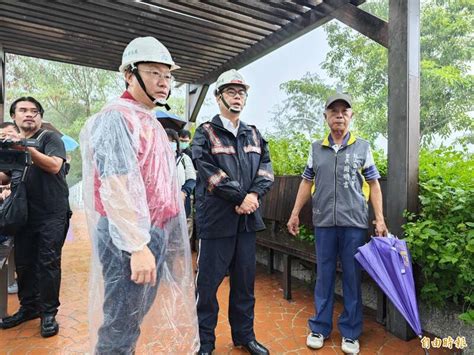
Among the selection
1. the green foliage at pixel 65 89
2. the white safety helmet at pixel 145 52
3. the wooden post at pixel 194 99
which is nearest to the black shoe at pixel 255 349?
the white safety helmet at pixel 145 52

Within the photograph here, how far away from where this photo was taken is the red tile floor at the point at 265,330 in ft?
8.07

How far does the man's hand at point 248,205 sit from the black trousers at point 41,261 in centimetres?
162

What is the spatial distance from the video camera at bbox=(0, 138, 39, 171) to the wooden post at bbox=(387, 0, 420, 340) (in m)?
2.72

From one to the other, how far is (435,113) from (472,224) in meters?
8.02

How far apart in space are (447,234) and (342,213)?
689mm

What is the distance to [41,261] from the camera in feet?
8.67

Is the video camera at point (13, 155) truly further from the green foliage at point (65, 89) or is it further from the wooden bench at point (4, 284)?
the green foliage at point (65, 89)

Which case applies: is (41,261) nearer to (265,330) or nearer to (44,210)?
(44,210)

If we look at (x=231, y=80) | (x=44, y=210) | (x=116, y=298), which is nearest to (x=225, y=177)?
(x=231, y=80)

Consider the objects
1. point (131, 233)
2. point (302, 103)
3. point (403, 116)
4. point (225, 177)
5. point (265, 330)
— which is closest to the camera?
point (131, 233)

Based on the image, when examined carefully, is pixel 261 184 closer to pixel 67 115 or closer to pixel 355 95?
pixel 355 95

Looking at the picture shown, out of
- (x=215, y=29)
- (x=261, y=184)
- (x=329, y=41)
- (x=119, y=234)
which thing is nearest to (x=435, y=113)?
(x=329, y=41)

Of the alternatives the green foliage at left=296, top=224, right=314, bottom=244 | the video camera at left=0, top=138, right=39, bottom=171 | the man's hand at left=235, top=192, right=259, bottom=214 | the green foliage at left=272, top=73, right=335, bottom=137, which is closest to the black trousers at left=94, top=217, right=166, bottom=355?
the man's hand at left=235, top=192, right=259, bottom=214

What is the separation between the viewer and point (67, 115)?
17.8 m
